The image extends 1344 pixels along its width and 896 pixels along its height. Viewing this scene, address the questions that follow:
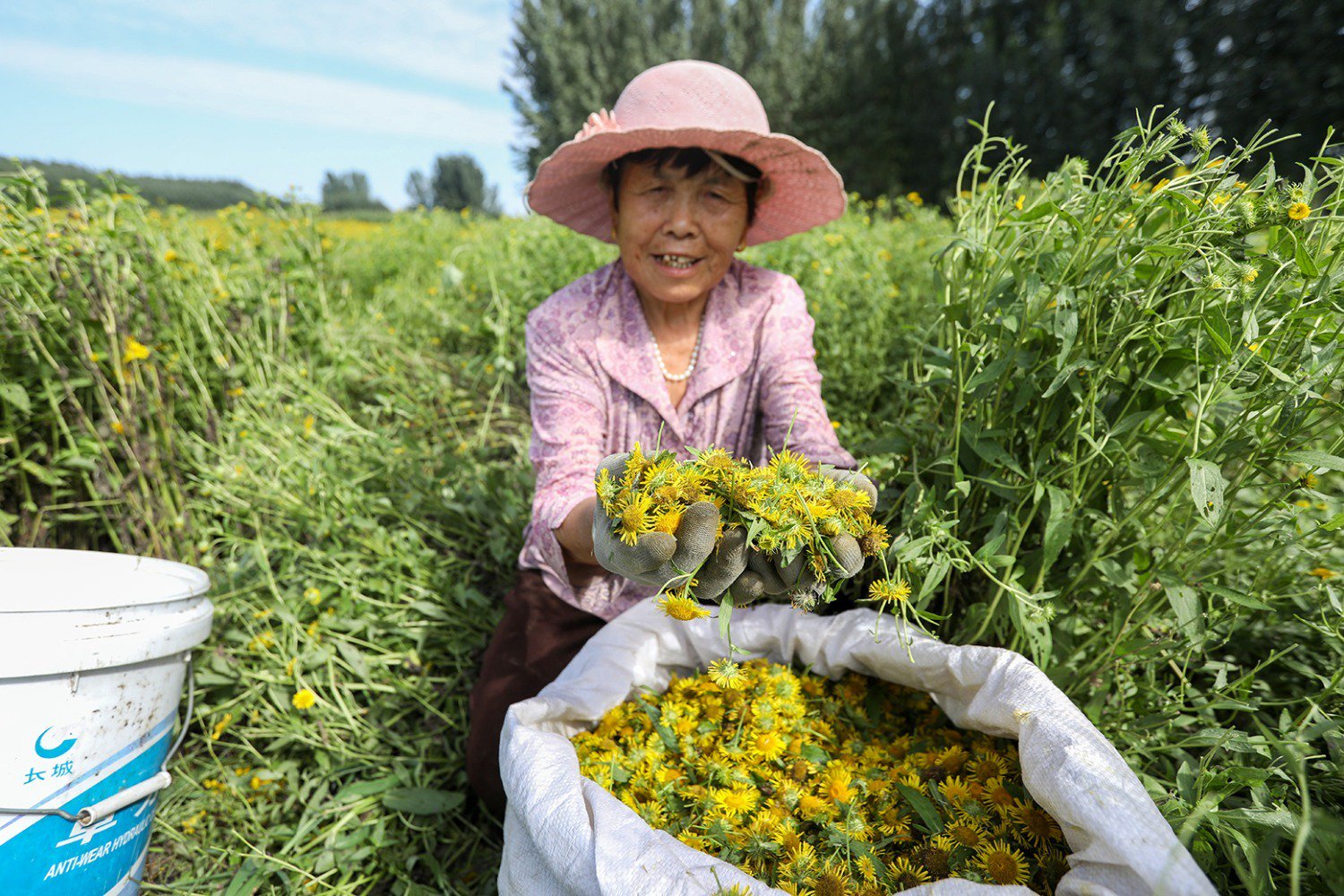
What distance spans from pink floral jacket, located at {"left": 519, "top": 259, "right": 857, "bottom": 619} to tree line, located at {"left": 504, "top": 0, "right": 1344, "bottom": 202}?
152 cm

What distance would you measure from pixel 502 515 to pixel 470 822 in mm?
772

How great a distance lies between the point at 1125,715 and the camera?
119 centimetres

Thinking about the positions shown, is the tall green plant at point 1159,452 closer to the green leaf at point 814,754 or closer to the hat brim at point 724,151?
the green leaf at point 814,754

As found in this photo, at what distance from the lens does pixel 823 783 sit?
3.74 feet

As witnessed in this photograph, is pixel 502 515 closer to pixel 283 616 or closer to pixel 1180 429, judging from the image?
pixel 283 616

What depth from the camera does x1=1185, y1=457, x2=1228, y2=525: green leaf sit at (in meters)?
0.87

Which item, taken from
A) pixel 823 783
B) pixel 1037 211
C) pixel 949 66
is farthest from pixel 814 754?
pixel 949 66

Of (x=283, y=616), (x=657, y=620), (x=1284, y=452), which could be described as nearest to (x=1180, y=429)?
(x=1284, y=452)

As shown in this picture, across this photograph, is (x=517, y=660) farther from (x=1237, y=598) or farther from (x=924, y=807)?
(x=1237, y=598)

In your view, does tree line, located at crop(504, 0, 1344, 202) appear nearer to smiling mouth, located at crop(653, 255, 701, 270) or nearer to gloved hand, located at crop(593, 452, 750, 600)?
smiling mouth, located at crop(653, 255, 701, 270)

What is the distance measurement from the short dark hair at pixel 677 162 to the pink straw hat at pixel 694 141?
0.06ft

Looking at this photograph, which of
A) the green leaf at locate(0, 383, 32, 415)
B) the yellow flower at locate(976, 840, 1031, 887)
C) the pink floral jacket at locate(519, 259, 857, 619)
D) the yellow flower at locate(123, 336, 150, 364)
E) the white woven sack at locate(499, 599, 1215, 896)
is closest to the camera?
the white woven sack at locate(499, 599, 1215, 896)

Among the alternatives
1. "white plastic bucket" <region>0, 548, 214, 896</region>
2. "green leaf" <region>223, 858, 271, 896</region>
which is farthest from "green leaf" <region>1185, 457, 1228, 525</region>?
"green leaf" <region>223, 858, 271, 896</region>

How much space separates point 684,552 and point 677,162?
879 millimetres
